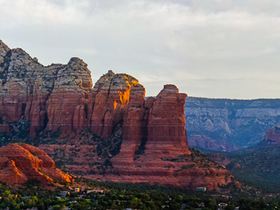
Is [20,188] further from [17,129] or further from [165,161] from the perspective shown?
[17,129]

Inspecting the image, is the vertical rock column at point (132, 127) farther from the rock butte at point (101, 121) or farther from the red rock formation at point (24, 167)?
the red rock formation at point (24, 167)

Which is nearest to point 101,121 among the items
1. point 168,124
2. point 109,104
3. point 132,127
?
point 109,104

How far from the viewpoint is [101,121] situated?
493ft

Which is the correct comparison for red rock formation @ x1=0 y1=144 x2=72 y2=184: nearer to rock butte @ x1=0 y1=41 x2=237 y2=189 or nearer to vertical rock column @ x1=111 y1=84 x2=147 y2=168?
rock butte @ x1=0 y1=41 x2=237 y2=189

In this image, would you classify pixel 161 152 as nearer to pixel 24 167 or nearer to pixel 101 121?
pixel 101 121

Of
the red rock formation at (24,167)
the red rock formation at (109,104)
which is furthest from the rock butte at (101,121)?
the red rock formation at (24,167)

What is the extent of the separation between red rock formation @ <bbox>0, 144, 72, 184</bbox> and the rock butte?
25597 mm

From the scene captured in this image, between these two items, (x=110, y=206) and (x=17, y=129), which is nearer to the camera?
(x=110, y=206)

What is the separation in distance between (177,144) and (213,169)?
9.07 m

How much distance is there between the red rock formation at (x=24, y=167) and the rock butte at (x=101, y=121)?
25.6m

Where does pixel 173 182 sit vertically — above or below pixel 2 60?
below

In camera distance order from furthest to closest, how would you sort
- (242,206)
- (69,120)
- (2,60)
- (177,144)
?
(2,60)
(69,120)
(177,144)
(242,206)

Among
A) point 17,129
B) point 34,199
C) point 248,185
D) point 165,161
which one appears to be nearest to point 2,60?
point 17,129

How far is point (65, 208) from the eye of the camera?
88.1m
